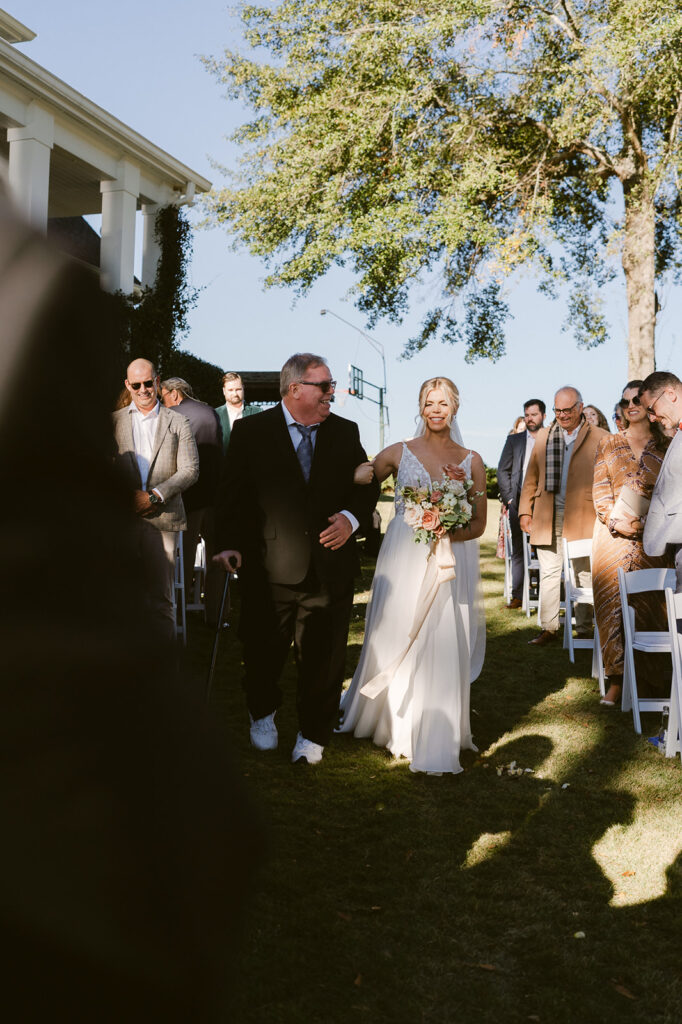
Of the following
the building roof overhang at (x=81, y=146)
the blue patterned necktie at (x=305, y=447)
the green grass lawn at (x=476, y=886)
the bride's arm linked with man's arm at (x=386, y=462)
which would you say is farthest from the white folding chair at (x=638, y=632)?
the building roof overhang at (x=81, y=146)

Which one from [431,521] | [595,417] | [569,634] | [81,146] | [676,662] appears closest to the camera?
[676,662]

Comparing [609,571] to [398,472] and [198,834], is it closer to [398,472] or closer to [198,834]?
[398,472]

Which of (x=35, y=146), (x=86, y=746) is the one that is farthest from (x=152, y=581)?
(x=35, y=146)

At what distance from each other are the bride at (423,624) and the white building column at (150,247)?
14685 mm

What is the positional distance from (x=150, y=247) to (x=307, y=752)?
648 inches

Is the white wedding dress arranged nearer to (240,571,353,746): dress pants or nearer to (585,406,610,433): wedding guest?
(240,571,353,746): dress pants

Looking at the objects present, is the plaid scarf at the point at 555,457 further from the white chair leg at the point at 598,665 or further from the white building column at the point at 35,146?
the white building column at the point at 35,146

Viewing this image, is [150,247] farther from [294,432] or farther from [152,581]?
[152,581]

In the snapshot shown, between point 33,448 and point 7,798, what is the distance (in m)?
0.21

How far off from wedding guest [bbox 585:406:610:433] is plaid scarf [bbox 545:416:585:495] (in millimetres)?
1036

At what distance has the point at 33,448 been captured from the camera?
2.00 feet

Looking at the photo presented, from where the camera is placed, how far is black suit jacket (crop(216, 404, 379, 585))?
602cm

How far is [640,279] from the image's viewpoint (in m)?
18.5

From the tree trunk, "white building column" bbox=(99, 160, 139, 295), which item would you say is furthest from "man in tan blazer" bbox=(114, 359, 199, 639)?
the tree trunk
